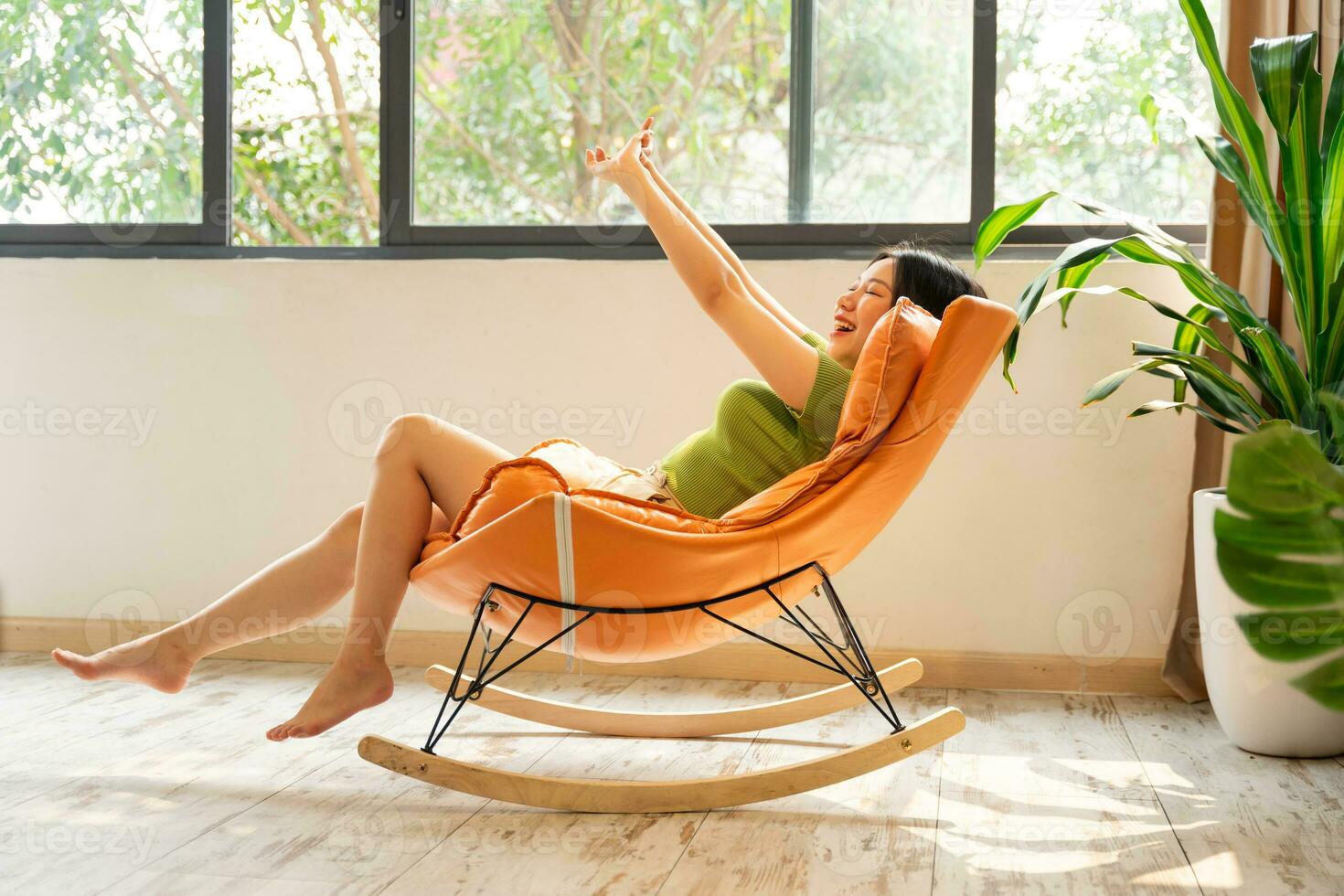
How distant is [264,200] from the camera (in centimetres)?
299

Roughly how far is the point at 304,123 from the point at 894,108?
1.50 meters

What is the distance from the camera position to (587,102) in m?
2.87

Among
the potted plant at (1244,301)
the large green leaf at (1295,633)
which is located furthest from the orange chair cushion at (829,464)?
the large green leaf at (1295,633)

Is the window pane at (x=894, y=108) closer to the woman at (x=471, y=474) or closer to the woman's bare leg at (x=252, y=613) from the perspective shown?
the woman at (x=471, y=474)

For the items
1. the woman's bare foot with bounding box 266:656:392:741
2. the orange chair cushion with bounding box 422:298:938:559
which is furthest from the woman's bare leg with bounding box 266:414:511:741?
the orange chair cushion with bounding box 422:298:938:559

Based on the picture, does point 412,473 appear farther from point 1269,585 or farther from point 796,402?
point 1269,585

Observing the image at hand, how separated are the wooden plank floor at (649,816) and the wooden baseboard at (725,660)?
16 cm

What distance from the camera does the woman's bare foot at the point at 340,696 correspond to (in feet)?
5.63

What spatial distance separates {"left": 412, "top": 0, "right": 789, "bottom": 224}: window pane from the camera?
9.18 ft

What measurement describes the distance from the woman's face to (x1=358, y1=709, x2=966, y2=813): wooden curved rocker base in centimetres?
64

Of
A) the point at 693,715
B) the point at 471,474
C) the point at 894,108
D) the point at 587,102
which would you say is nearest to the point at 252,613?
the point at 471,474

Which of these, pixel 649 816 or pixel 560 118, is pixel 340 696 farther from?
pixel 560 118

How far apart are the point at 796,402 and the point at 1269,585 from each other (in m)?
1.63

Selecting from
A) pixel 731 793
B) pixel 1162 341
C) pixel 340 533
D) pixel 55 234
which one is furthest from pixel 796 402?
pixel 55 234
